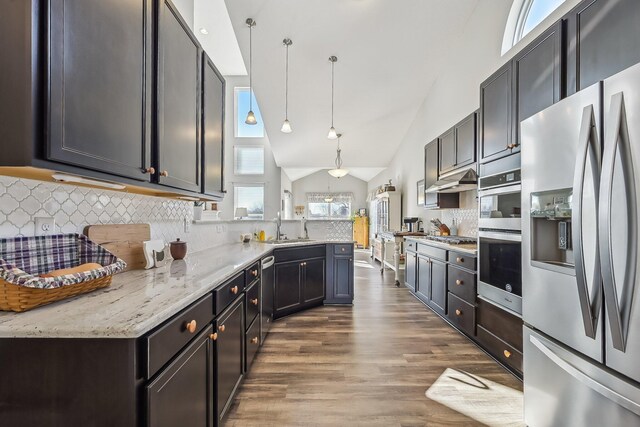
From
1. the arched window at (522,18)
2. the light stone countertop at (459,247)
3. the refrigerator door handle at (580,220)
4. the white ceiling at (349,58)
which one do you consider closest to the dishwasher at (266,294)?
the light stone countertop at (459,247)

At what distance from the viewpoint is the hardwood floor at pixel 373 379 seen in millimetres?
1729

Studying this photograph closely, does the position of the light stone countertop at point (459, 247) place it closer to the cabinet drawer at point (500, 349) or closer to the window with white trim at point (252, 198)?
the cabinet drawer at point (500, 349)

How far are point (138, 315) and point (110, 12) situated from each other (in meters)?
1.13

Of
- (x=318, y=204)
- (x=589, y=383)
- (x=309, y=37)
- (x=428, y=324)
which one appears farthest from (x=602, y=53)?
(x=318, y=204)

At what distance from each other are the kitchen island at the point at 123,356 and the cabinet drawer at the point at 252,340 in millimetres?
529

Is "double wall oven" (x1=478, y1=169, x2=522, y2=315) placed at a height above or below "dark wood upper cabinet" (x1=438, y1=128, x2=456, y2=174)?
below

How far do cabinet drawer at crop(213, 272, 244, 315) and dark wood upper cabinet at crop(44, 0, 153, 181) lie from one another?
2.17ft

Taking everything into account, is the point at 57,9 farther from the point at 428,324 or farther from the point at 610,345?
the point at 428,324

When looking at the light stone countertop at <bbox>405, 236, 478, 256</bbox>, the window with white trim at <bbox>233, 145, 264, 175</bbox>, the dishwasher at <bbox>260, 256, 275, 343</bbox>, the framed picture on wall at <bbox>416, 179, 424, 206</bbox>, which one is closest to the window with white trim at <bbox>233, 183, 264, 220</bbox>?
the window with white trim at <bbox>233, 145, 264, 175</bbox>

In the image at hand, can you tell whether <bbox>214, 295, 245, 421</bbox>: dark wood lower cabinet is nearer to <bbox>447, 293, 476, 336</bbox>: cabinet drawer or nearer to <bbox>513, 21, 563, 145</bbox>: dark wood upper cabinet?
<bbox>447, 293, 476, 336</bbox>: cabinet drawer

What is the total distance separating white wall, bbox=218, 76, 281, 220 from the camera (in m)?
6.69

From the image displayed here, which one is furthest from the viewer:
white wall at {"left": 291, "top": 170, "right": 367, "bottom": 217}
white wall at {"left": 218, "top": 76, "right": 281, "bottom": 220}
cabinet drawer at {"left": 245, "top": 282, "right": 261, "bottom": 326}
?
white wall at {"left": 291, "top": 170, "right": 367, "bottom": 217}

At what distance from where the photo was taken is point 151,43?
1378 millimetres

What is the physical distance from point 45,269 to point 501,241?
264cm
